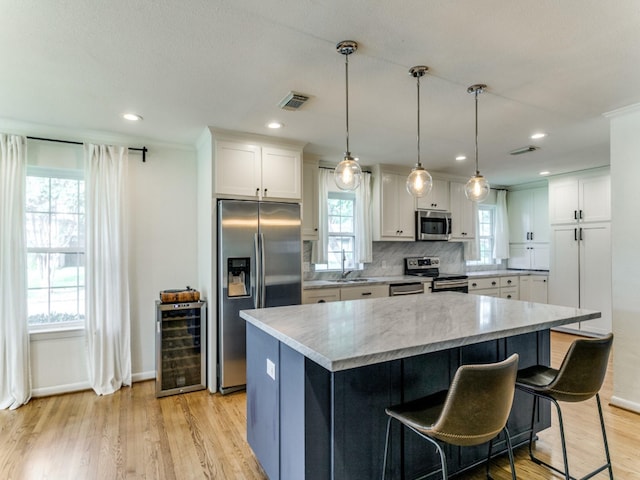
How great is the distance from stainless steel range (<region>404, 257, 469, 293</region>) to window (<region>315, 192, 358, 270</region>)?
0.99 metres

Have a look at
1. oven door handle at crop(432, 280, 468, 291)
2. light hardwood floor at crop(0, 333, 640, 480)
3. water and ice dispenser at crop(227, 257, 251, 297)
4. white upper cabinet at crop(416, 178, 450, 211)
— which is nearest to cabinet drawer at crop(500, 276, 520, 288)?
oven door handle at crop(432, 280, 468, 291)

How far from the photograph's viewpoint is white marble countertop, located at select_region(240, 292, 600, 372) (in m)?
1.54

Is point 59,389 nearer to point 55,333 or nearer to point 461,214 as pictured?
point 55,333

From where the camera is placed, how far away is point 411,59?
2.21 metres

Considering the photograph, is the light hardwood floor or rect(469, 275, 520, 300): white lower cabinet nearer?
the light hardwood floor

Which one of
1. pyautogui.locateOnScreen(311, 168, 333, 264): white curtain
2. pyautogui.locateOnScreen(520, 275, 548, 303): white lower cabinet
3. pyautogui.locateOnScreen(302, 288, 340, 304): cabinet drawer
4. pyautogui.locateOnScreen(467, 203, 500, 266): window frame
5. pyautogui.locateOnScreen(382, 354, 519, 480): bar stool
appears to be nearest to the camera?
pyautogui.locateOnScreen(382, 354, 519, 480): bar stool

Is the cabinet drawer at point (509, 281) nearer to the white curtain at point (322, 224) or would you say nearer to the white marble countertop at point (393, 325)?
the white curtain at point (322, 224)

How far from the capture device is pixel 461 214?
5.78 meters

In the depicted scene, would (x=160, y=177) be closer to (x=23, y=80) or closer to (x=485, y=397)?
(x=23, y=80)

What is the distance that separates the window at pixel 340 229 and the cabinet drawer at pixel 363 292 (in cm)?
69

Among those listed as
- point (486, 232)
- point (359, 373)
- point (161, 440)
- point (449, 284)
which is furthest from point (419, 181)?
point (486, 232)

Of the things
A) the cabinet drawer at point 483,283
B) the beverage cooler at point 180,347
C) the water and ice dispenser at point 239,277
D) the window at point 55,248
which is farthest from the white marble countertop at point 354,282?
the window at point 55,248

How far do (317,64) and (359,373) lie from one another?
5.99 ft

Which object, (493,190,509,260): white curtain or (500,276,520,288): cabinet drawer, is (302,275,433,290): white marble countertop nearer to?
(500,276,520,288): cabinet drawer
